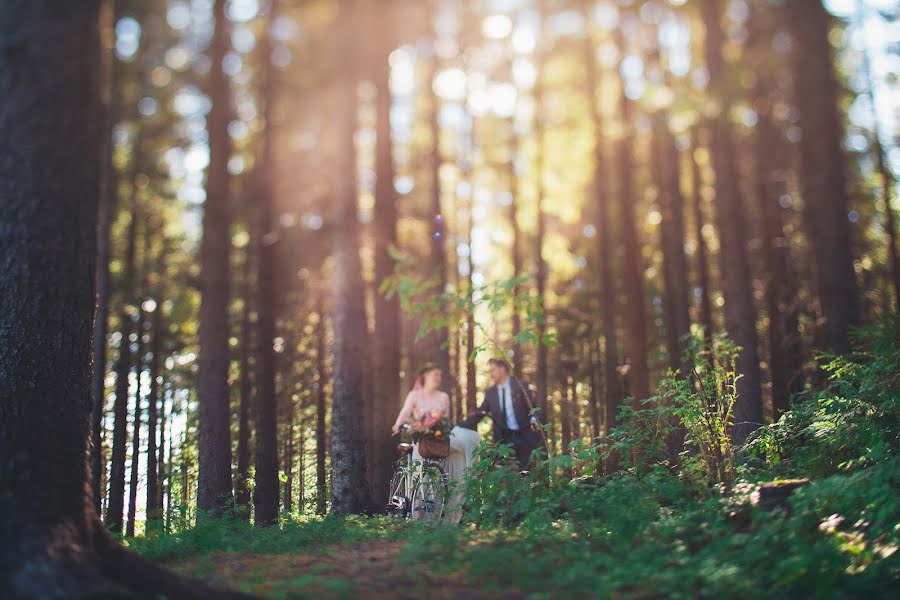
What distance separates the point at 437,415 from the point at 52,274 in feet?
19.9

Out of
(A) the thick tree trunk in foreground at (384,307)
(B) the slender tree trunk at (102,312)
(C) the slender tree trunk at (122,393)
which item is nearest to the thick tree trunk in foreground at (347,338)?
(A) the thick tree trunk in foreground at (384,307)

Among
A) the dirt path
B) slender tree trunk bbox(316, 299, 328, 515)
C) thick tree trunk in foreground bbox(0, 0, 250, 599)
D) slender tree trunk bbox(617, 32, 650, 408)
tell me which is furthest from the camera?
slender tree trunk bbox(617, 32, 650, 408)

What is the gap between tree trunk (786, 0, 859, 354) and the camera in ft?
43.1

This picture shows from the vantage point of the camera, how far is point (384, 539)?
832 centimetres

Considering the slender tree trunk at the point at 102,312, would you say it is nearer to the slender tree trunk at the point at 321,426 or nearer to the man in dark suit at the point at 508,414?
the slender tree trunk at the point at 321,426

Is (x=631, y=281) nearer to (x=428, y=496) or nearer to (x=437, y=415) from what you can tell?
(x=437, y=415)

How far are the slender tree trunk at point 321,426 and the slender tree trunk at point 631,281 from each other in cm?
607

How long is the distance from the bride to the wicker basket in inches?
8.3

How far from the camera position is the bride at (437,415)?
11.4 meters

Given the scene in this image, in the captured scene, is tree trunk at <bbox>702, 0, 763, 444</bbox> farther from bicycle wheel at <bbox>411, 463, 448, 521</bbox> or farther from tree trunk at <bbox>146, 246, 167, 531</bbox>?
tree trunk at <bbox>146, 246, 167, 531</bbox>

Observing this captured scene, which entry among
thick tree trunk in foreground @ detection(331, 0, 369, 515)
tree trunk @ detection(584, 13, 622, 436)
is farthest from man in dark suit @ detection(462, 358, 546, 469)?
tree trunk @ detection(584, 13, 622, 436)

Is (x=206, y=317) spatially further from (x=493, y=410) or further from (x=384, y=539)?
(x=384, y=539)

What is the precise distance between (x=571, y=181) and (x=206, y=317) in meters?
12.3

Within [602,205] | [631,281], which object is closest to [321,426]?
[631,281]
